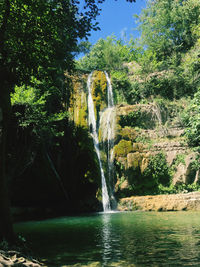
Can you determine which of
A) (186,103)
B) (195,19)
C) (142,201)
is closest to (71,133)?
(142,201)

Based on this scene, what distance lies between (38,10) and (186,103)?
20753mm

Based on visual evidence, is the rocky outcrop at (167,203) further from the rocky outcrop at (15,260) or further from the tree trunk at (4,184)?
the rocky outcrop at (15,260)

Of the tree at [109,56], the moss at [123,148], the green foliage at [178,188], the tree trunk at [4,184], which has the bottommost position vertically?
the green foliage at [178,188]

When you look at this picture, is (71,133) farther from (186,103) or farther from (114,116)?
(186,103)

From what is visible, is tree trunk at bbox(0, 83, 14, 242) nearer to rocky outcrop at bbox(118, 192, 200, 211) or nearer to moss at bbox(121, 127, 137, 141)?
rocky outcrop at bbox(118, 192, 200, 211)

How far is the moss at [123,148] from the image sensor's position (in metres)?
19.7

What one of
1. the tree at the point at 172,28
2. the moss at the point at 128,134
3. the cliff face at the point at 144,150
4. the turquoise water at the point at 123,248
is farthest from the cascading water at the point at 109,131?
the tree at the point at 172,28

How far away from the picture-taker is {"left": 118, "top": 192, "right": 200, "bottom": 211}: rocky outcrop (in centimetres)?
1560

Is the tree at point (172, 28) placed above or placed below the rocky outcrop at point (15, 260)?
above

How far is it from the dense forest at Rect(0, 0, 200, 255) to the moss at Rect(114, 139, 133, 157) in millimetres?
112

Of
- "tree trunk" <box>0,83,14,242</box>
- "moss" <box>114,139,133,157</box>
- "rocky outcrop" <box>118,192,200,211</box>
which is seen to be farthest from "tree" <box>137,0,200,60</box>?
"tree trunk" <box>0,83,14,242</box>

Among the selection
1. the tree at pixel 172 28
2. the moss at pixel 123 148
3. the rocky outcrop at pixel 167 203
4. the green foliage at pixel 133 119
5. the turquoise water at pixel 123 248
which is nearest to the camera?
the turquoise water at pixel 123 248

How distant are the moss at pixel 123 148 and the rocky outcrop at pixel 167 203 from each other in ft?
11.8

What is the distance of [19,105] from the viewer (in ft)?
47.0
